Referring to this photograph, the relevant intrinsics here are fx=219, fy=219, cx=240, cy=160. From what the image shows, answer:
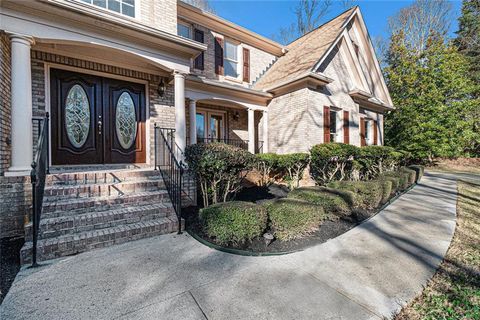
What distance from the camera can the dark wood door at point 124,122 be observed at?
5.80 m

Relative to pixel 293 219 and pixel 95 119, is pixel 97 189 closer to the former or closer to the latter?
pixel 95 119

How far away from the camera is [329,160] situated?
768cm

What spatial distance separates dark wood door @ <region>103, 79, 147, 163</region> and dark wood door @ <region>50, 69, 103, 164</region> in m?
0.21

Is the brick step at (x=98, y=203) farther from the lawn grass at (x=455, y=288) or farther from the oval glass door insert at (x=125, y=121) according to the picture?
the lawn grass at (x=455, y=288)

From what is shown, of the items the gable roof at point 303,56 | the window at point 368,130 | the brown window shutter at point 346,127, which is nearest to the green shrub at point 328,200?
the gable roof at point 303,56

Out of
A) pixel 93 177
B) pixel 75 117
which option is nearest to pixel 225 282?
pixel 93 177

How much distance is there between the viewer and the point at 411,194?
6.79 meters

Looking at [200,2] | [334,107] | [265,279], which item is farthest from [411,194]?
[200,2]

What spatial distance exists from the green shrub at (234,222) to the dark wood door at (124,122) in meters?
3.65

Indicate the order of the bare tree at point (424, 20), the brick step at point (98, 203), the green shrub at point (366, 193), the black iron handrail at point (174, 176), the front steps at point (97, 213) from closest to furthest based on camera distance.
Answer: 1. the front steps at point (97, 213)
2. the brick step at point (98, 203)
3. the black iron handrail at point (174, 176)
4. the green shrub at point (366, 193)
5. the bare tree at point (424, 20)

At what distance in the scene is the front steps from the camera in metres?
3.13

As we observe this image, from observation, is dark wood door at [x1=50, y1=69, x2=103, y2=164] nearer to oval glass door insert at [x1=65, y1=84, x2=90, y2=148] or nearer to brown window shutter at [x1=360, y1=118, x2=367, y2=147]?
oval glass door insert at [x1=65, y1=84, x2=90, y2=148]

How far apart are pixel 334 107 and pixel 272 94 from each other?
273 centimetres

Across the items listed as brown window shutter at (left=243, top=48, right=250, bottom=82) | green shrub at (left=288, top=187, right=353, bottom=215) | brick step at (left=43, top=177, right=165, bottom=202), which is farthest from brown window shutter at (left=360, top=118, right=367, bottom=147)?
brick step at (left=43, top=177, right=165, bottom=202)
